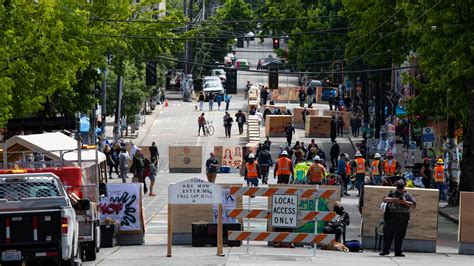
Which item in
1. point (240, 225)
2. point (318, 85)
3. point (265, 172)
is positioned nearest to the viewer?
point (240, 225)

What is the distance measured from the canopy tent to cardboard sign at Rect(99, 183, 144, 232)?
0.84 meters

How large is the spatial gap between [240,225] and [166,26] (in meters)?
32.6

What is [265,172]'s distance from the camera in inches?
1896

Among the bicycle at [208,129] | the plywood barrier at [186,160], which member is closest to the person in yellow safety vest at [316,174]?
the plywood barrier at [186,160]

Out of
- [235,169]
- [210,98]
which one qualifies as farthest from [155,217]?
[210,98]

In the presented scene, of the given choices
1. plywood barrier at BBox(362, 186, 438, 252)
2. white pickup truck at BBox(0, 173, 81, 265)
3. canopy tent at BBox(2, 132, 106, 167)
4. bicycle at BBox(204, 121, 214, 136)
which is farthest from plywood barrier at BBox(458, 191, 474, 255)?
bicycle at BBox(204, 121, 214, 136)

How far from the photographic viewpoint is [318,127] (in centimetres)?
7744

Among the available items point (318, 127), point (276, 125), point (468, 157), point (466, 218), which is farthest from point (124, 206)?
point (276, 125)

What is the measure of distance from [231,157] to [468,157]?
1951 cm

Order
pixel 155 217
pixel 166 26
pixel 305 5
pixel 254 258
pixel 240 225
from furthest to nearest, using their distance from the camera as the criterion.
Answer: pixel 305 5
pixel 166 26
pixel 155 217
pixel 240 225
pixel 254 258

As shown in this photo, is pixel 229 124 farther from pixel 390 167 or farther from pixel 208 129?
pixel 390 167

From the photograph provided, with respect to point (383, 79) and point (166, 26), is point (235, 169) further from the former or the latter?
point (383, 79)

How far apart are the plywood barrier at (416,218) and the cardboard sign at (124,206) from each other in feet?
16.7

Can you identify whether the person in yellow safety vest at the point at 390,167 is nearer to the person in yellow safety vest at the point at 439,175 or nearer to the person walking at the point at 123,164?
the person in yellow safety vest at the point at 439,175
